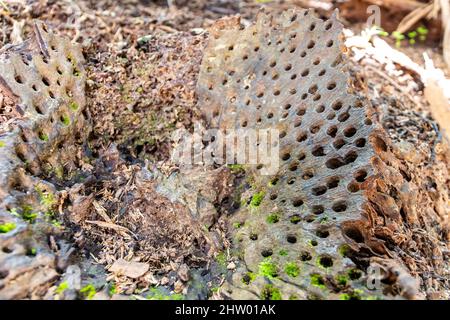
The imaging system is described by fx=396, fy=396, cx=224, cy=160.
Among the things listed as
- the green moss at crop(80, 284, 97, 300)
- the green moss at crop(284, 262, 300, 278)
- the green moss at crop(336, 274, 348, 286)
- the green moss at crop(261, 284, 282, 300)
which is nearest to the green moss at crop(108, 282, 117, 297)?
the green moss at crop(80, 284, 97, 300)

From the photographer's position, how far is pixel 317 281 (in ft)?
8.13

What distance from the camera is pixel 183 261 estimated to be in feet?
9.35

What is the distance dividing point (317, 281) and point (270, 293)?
0.30 metres

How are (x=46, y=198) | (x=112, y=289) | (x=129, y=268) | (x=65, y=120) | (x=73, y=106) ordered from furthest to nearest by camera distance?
(x=73, y=106) → (x=65, y=120) → (x=46, y=198) → (x=129, y=268) → (x=112, y=289)

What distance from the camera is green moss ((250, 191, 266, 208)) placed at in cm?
310

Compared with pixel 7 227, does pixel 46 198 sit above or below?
above

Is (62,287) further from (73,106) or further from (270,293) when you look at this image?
(73,106)

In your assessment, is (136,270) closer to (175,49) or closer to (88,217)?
(88,217)

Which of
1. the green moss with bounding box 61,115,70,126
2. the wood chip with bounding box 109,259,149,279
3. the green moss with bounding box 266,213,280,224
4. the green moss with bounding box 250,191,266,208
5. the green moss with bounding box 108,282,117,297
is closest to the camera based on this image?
the green moss with bounding box 108,282,117,297

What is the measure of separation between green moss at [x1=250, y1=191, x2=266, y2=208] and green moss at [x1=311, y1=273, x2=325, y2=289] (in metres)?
0.76

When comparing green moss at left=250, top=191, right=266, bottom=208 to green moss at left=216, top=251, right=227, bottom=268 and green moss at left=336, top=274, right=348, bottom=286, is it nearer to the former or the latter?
green moss at left=216, top=251, right=227, bottom=268

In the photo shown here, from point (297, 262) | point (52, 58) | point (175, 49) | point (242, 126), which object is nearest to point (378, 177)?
point (297, 262)

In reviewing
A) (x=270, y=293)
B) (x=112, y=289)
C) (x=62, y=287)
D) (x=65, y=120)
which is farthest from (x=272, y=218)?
(x=65, y=120)

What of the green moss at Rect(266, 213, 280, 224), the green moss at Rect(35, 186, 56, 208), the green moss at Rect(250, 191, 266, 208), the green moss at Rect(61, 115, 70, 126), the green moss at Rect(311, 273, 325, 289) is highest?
the green moss at Rect(61, 115, 70, 126)
